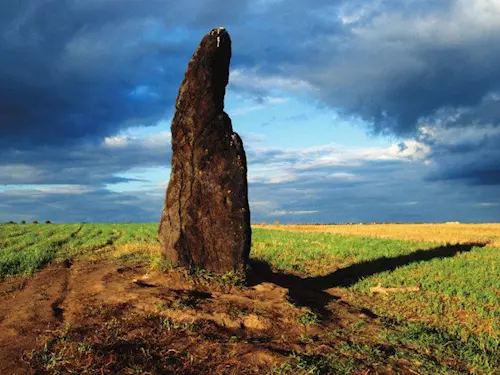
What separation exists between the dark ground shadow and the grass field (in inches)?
1.7

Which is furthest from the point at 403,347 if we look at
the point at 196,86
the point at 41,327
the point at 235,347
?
the point at 196,86

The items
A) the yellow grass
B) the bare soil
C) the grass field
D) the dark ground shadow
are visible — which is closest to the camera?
the bare soil

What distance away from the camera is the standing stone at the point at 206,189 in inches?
471

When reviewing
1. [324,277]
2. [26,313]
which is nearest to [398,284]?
[324,277]

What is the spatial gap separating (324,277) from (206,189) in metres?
7.17

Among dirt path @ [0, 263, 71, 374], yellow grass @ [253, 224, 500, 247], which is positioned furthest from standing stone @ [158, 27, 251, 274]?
yellow grass @ [253, 224, 500, 247]

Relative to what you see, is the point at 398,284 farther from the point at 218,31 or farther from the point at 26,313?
the point at 26,313

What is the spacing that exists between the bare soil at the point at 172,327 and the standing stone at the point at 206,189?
0.77 m

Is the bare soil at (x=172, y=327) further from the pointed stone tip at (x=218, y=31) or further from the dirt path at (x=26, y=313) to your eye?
the pointed stone tip at (x=218, y=31)

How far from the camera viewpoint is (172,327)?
28.8 feet

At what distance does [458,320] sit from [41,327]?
10.4 metres

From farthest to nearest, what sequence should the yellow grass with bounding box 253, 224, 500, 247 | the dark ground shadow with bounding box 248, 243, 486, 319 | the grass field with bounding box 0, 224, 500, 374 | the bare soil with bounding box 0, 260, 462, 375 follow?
the yellow grass with bounding box 253, 224, 500, 247
the dark ground shadow with bounding box 248, 243, 486, 319
the grass field with bounding box 0, 224, 500, 374
the bare soil with bounding box 0, 260, 462, 375

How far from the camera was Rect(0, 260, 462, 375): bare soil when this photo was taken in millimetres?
7277

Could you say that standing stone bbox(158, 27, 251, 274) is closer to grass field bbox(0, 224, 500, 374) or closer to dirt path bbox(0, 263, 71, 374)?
grass field bbox(0, 224, 500, 374)
